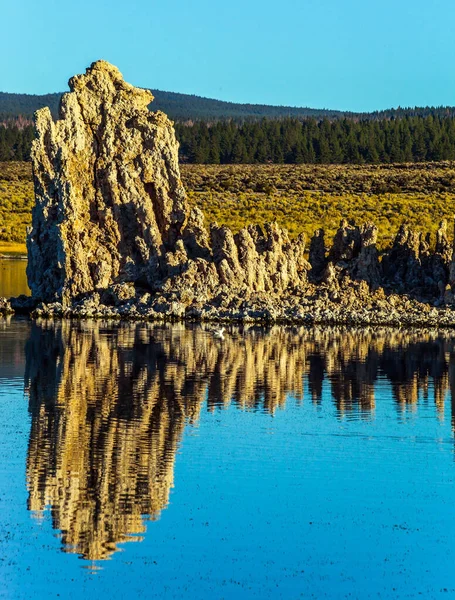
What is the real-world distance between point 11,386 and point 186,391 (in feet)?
11.8

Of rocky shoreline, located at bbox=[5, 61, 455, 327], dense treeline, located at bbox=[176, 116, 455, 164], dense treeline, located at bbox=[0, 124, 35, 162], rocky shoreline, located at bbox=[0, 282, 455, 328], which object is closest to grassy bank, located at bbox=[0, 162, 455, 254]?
dense treeline, located at bbox=[176, 116, 455, 164]

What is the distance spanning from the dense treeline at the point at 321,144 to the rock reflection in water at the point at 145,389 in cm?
7340

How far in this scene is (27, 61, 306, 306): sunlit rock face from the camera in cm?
3925

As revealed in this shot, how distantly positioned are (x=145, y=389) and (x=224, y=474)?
7.34 metres

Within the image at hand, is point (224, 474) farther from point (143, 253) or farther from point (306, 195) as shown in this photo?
point (306, 195)

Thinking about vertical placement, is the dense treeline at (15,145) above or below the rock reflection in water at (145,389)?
above

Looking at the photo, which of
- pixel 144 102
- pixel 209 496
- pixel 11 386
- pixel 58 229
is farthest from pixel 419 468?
pixel 144 102

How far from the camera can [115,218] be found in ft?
132

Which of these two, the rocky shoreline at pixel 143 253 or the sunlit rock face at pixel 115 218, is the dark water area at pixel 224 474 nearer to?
the rocky shoreline at pixel 143 253

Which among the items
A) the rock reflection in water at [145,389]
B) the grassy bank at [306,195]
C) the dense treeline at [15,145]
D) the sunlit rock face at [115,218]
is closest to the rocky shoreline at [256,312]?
the sunlit rock face at [115,218]

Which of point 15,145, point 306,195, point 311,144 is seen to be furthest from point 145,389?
point 15,145

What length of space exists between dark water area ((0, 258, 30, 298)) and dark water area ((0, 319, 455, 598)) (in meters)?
16.6

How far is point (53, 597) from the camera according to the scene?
13.1 metres

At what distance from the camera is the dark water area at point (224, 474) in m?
14.0
